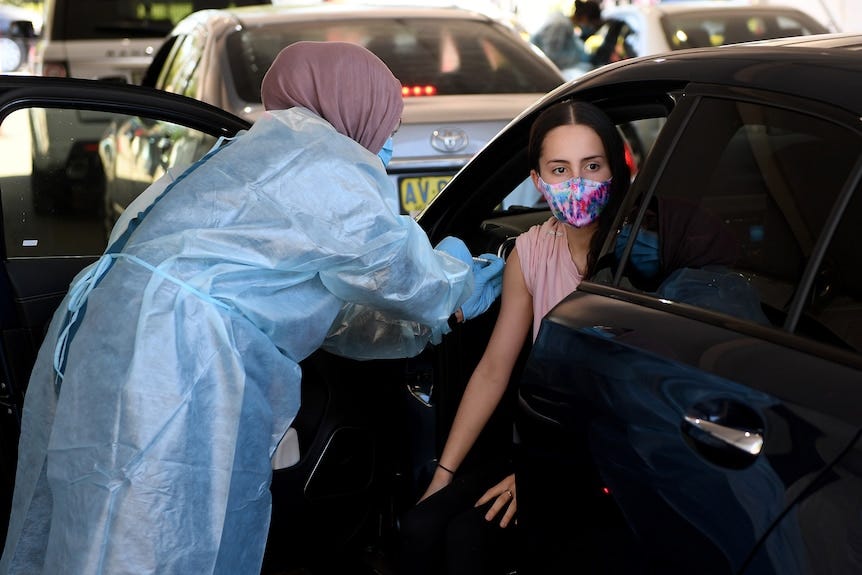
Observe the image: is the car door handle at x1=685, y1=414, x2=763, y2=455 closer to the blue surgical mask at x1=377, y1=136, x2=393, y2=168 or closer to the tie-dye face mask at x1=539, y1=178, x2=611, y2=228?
the tie-dye face mask at x1=539, y1=178, x2=611, y2=228

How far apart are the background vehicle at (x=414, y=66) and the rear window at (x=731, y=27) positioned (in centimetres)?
251

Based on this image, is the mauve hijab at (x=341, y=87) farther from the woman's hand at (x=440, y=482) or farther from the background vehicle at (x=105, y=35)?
the background vehicle at (x=105, y=35)

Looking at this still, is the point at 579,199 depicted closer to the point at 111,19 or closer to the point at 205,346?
the point at 205,346

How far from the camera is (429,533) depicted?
280 cm

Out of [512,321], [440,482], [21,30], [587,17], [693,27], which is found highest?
[512,321]

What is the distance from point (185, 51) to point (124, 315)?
5.24m

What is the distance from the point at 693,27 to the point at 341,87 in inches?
291

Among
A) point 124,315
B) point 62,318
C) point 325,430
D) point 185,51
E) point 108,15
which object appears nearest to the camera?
point 124,315

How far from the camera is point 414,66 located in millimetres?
6832

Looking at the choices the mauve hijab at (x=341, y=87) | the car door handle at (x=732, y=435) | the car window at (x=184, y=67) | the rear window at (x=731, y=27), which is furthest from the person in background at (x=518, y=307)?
the rear window at (x=731, y=27)

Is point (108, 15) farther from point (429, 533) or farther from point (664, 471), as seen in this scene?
point (664, 471)

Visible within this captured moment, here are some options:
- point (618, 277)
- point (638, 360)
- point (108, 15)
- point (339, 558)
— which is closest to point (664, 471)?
point (638, 360)

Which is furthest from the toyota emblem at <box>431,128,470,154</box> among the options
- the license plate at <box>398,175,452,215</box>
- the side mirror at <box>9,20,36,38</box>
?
the side mirror at <box>9,20,36,38</box>

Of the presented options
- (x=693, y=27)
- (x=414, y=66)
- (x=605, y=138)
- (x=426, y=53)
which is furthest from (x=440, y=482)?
(x=693, y=27)
